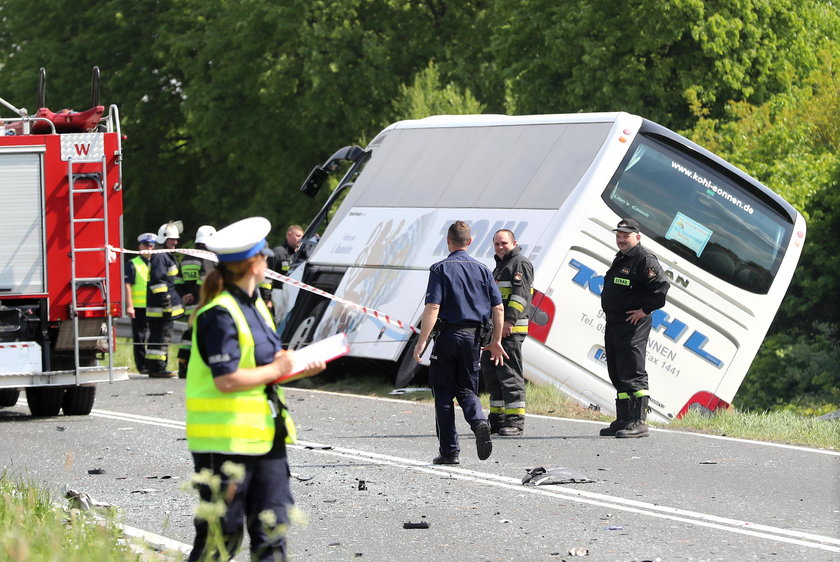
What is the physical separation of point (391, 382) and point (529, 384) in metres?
2.47

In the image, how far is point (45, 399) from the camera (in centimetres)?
1368

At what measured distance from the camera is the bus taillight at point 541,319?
14.5 meters

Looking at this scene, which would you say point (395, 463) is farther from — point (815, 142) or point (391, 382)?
point (815, 142)

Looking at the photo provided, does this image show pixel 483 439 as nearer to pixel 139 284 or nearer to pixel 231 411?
pixel 231 411

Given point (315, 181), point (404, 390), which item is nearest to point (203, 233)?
point (315, 181)

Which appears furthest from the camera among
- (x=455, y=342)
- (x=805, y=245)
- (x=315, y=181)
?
(x=805, y=245)

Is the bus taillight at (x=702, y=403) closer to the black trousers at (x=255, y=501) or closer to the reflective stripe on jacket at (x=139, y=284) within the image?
the reflective stripe on jacket at (x=139, y=284)

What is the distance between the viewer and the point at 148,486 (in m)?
9.23

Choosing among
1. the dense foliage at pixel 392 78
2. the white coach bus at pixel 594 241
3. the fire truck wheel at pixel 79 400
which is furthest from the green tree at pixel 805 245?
the fire truck wheel at pixel 79 400

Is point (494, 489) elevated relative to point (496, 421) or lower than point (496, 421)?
elevated

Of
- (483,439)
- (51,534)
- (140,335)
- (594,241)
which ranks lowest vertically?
(140,335)

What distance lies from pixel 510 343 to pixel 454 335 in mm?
1797

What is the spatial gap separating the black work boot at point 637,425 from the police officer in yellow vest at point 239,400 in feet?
21.5

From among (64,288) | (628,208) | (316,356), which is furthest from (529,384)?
(316,356)
